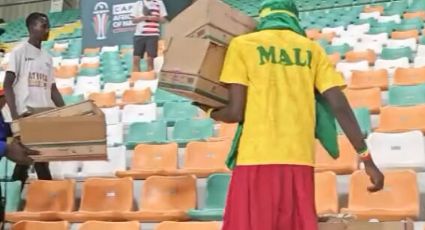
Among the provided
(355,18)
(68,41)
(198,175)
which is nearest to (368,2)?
(355,18)

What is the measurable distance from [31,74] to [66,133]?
114cm

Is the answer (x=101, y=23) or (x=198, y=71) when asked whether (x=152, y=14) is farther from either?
(x=198, y=71)

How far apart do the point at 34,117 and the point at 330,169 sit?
1.66 meters

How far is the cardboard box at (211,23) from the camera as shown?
2496mm

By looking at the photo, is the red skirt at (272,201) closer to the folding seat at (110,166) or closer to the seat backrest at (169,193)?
the seat backrest at (169,193)

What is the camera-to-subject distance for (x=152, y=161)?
4.75m

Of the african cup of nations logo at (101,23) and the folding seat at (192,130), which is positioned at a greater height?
the african cup of nations logo at (101,23)

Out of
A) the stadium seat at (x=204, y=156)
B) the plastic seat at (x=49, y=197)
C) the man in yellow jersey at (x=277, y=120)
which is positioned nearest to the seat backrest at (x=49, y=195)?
the plastic seat at (x=49, y=197)

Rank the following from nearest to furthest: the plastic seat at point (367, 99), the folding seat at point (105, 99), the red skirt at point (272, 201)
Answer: the red skirt at point (272, 201), the plastic seat at point (367, 99), the folding seat at point (105, 99)

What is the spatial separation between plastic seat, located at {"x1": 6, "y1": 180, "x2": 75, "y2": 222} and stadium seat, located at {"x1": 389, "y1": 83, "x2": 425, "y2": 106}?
2.27m

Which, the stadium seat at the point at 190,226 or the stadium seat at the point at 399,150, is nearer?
the stadium seat at the point at 190,226

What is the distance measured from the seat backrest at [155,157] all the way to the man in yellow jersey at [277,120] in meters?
2.27

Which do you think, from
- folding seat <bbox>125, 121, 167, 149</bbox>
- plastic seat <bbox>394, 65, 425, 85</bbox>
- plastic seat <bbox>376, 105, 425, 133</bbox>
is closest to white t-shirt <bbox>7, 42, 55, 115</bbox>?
folding seat <bbox>125, 121, 167, 149</bbox>

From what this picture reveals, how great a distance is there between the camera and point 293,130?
2365 millimetres
